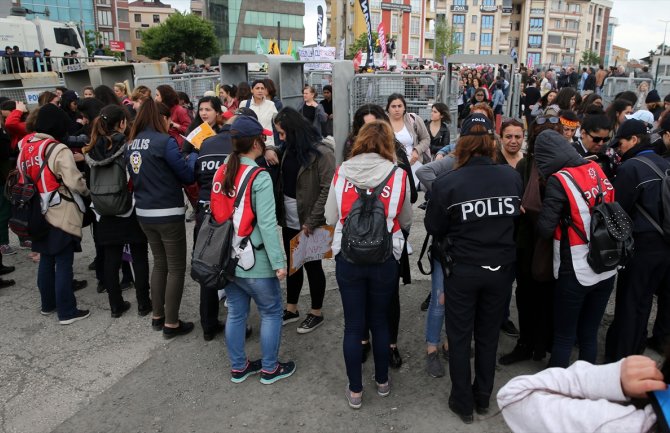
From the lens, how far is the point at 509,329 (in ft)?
14.4

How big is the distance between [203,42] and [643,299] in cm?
6283

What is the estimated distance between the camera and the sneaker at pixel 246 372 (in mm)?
3799

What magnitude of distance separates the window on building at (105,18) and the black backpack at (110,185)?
96.8m

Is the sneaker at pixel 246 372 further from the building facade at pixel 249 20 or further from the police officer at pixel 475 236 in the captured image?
the building facade at pixel 249 20

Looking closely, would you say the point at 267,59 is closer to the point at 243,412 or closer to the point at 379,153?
the point at 379,153

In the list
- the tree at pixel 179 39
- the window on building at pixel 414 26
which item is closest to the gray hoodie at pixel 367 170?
the tree at pixel 179 39

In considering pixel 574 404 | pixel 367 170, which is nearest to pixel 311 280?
pixel 367 170

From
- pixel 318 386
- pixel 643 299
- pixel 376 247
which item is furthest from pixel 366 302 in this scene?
pixel 643 299

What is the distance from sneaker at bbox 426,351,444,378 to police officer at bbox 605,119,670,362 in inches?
51.9

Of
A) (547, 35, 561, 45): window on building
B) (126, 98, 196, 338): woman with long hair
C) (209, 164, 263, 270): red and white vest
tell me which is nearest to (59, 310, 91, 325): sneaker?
(126, 98, 196, 338): woman with long hair

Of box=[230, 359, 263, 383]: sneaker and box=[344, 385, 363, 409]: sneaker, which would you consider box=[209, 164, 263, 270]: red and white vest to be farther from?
box=[344, 385, 363, 409]: sneaker

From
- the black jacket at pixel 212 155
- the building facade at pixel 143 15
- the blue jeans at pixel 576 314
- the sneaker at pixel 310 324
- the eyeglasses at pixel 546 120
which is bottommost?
the sneaker at pixel 310 324

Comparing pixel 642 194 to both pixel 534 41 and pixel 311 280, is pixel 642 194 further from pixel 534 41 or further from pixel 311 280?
pixel 534 41

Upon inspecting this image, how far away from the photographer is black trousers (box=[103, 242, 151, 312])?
4.74m
